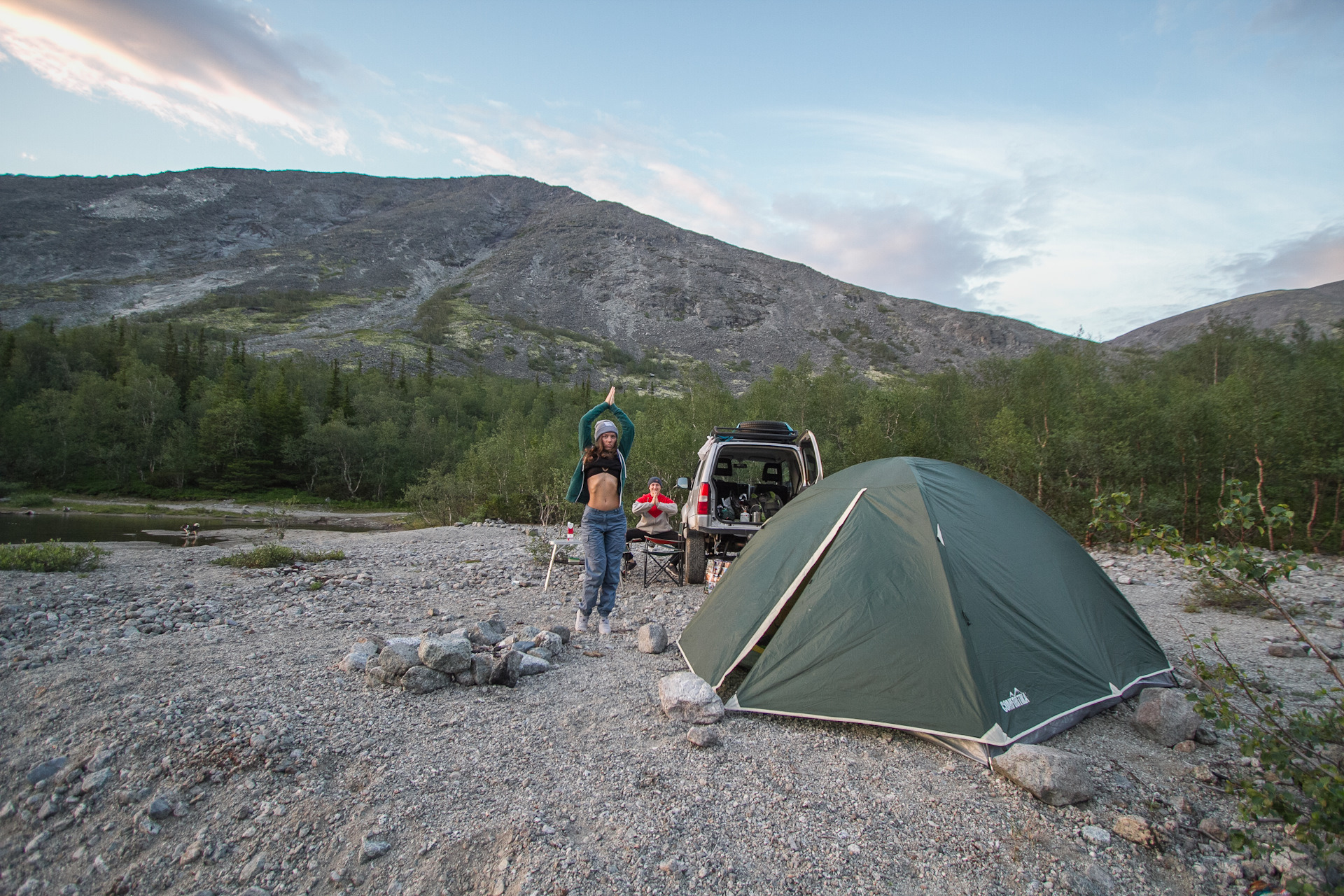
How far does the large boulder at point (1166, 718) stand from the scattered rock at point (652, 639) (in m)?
3.72

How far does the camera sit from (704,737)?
3910 millimetres

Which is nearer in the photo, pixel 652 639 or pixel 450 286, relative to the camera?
pixel 652 639

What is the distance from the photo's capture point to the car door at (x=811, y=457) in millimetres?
8820

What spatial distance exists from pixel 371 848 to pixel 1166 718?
483 cm

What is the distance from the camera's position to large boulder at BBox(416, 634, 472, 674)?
4762 mm

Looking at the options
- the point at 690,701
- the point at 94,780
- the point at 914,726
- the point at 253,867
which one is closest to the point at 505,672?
the point at 690,701

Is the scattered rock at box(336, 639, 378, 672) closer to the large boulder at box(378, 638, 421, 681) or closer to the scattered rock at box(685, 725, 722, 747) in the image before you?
the large boulder at box(378, 638, 421, 681)

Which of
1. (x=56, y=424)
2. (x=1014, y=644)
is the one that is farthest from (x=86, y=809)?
(x=56, y=424)

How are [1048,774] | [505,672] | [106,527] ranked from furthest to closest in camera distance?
[106,527], [505,672], [1048,774]

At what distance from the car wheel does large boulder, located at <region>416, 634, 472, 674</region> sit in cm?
457

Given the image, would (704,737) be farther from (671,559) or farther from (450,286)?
(450,286)

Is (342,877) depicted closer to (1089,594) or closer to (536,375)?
(1089,594)

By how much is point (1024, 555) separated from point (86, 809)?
20.1 feet

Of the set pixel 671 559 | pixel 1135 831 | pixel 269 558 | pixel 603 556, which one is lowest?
pixel 269 558
